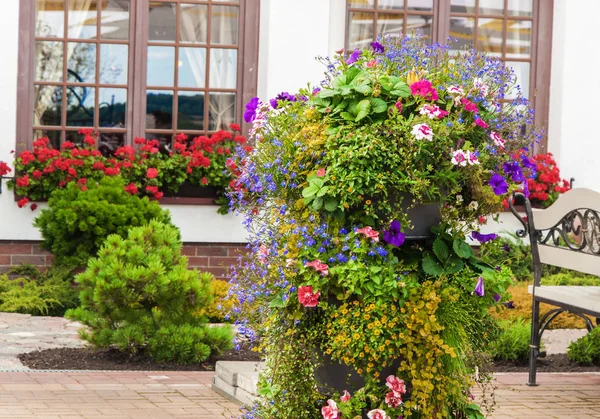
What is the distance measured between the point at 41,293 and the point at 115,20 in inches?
119

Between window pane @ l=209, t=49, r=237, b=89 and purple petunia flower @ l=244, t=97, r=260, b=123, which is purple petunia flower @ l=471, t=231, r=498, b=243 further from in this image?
window pane @ l=209, t=49, r=237, b=89

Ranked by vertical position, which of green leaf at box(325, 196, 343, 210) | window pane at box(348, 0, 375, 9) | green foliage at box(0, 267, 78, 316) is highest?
window pane at box(348, 0, 375, 9)

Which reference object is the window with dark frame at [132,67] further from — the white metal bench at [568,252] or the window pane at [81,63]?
the white metal bench at [568,252]

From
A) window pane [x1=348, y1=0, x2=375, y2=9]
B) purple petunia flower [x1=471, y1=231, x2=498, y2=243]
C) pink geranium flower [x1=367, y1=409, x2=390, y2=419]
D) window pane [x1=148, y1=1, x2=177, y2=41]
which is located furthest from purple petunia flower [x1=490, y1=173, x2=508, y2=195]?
window pane [x1=348, y1=0, x2=375, y2=9]

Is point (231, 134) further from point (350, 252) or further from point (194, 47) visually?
point (350, 252)

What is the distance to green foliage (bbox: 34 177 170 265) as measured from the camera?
973cm

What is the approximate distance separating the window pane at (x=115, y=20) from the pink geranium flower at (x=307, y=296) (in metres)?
7.24

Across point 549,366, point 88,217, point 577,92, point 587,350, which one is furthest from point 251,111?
point 577,92

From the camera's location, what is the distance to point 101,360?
7.32 meters

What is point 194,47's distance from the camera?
11.1 metres

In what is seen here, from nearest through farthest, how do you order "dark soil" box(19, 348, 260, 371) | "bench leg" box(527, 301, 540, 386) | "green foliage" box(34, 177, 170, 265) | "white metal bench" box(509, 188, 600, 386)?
"white metal bench" box(509, 188, 600, 386)
"bench leg" box(527, 301, 540, 386)
"dark soil" box(19, 348, 260, 371)
"green foliage" box(34, 177, 170, 265)

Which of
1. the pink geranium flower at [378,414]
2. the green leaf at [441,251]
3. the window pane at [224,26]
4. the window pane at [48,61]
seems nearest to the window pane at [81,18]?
the window pane at [48,61]

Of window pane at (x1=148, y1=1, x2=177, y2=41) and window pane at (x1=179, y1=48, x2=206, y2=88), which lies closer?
window pane at (x1=148, y1=1, x2=177, y2=41)

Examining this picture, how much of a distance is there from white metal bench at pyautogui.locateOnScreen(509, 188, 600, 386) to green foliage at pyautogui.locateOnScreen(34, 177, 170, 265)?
4054mm
